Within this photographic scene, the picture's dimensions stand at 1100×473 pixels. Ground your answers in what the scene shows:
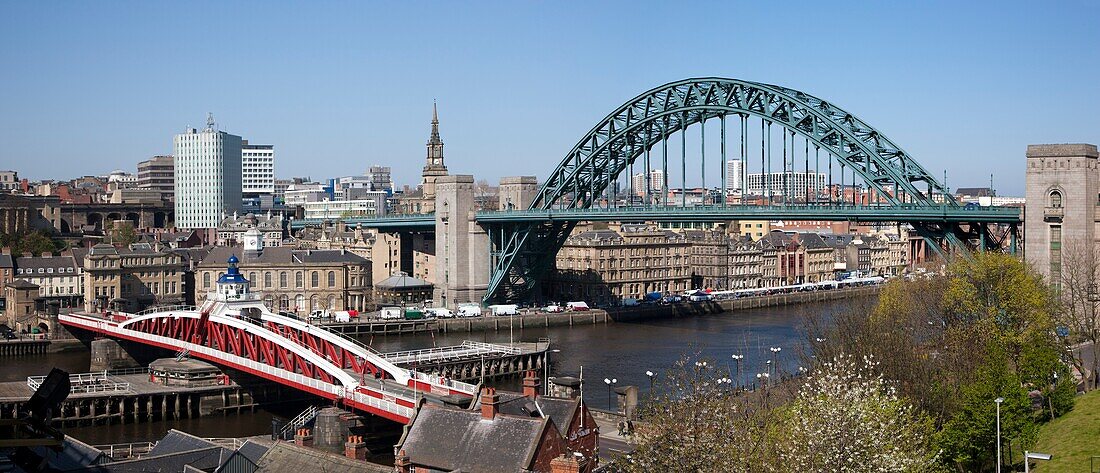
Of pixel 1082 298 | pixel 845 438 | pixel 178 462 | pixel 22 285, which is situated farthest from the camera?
pixel 22 285

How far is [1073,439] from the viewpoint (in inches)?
1192

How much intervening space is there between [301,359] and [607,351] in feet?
74.8

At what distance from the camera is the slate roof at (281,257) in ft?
252

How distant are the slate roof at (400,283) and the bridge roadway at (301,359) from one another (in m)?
30.3

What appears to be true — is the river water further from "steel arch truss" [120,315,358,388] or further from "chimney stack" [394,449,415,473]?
"chimney stack" [394,449,415,473]

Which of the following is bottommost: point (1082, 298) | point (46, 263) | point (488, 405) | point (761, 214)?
point (488, 405)

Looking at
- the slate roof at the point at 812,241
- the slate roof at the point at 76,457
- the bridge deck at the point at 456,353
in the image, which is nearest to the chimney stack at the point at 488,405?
the slate roof at the point at 76,457

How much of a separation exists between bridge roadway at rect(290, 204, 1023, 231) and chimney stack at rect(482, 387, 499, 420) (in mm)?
35664

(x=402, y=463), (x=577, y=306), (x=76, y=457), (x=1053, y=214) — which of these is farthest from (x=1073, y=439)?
(x=577, y=306)

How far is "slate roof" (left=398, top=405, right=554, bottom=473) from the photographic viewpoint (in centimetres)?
2405

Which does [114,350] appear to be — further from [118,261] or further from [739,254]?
[739,254]

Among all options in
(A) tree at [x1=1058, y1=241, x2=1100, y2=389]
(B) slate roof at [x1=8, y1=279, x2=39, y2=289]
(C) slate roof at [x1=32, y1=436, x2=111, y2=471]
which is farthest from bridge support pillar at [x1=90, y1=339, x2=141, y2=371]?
(A) tree at [x1=1058, y1=241, x2=1100, y2=389]

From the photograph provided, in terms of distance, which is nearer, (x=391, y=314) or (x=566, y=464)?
(x=566, y=464)

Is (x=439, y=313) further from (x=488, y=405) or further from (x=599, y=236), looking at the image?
(x=488, y=405)
